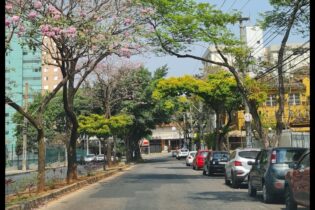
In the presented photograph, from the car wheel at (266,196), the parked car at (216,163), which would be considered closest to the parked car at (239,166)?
the car wheel at (266,196)

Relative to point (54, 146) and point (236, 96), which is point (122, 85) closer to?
point (236, 96)

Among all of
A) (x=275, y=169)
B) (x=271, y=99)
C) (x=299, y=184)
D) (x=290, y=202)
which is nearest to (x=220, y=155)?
(x=275, y=169)

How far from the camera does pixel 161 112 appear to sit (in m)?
56.2

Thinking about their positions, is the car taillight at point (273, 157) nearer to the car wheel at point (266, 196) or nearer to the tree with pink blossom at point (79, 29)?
the car wheel at point (266, 196)

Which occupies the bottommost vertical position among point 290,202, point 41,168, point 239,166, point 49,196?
point 49,196

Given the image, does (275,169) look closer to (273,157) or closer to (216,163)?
(273,157)

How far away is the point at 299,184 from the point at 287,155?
3644 mm

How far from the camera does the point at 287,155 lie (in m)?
14.5

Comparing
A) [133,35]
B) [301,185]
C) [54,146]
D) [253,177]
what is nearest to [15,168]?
[54,146]

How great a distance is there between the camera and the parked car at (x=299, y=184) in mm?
10352

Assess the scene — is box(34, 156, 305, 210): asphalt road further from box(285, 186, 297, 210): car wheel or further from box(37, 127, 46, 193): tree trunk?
box(285, 186, 297, 210): car wheel

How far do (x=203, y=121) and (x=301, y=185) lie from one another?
55.3 meters

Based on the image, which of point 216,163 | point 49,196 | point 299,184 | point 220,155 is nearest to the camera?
point 299,184

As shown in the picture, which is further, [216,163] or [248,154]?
[216,163]
